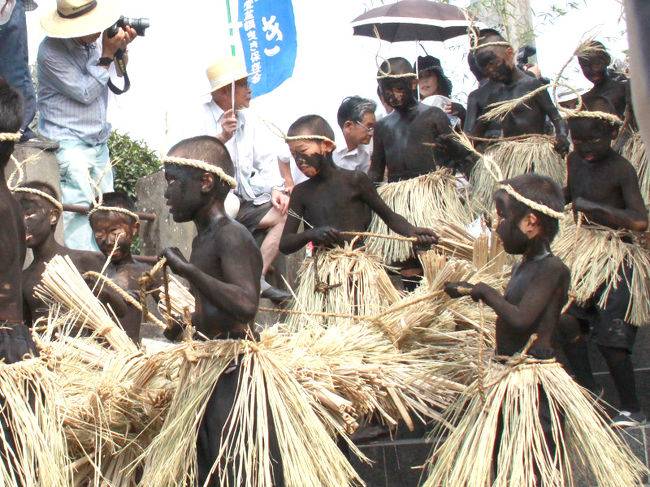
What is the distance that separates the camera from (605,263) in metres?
4.41

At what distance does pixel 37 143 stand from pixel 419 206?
82.0 inches

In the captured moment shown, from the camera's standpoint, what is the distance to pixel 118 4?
18.1ft

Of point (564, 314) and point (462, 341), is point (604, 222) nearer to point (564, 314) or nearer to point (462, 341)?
point (564, 314)

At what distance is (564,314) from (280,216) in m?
1.86

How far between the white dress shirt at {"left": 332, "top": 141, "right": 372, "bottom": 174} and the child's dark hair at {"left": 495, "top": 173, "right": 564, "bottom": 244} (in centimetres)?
244

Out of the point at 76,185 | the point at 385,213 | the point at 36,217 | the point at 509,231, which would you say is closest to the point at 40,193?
the point at 36,217

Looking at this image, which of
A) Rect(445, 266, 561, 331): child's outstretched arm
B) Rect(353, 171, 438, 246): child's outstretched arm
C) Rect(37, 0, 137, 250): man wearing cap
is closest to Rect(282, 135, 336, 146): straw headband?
Rect(353, 171, 438, 246): child's outstretched arm

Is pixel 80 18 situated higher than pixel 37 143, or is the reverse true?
pixel 80 18

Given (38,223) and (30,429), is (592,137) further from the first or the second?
(30,429)

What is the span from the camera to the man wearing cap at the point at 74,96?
5.38m

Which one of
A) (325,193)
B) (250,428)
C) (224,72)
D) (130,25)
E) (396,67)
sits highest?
(130,25)

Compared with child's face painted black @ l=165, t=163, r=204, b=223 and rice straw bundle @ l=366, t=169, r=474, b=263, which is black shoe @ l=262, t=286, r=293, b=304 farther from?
child's face painted black @ l=165, t=163, r=204, b=223

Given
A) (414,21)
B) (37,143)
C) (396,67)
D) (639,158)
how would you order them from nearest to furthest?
(639,158) < (37,143) < (396,67) < (414,21)

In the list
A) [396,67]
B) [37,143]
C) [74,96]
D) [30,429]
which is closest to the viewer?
[30,429]
